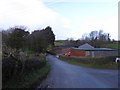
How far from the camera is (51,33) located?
10675cm

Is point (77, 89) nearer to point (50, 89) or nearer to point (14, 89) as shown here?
point (50, 89)

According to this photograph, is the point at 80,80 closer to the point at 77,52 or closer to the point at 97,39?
the point at 77,52

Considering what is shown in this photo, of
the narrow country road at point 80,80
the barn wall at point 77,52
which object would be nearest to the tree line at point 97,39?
the barn wall at point 77,52

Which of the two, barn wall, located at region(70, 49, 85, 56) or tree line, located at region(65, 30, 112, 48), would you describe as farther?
tree line, located at region(65, 30, 112, 48)

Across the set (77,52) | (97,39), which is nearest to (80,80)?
(77,52)

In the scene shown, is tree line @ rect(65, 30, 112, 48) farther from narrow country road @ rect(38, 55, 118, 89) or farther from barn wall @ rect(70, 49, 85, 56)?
narrow country road @ rect(38, 55, 118, 89)

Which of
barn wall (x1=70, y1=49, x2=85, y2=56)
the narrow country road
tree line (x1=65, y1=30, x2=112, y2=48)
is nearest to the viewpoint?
the narrow country road

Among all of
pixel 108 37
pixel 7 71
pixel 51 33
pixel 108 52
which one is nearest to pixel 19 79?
pixel 7 71

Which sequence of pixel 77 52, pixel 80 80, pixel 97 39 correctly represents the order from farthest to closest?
1. pixel 97 39
2. pixel 77 52
3. pixel 80 80

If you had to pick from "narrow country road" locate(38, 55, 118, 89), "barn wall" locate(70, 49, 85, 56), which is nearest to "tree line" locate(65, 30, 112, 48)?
"barn wall" locate(70, 49, 85, 56)

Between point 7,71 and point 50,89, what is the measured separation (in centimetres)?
479

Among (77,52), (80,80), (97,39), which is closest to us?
(80,80)

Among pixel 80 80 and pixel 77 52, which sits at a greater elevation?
pixel 77 52

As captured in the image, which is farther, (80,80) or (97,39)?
(97,39)
